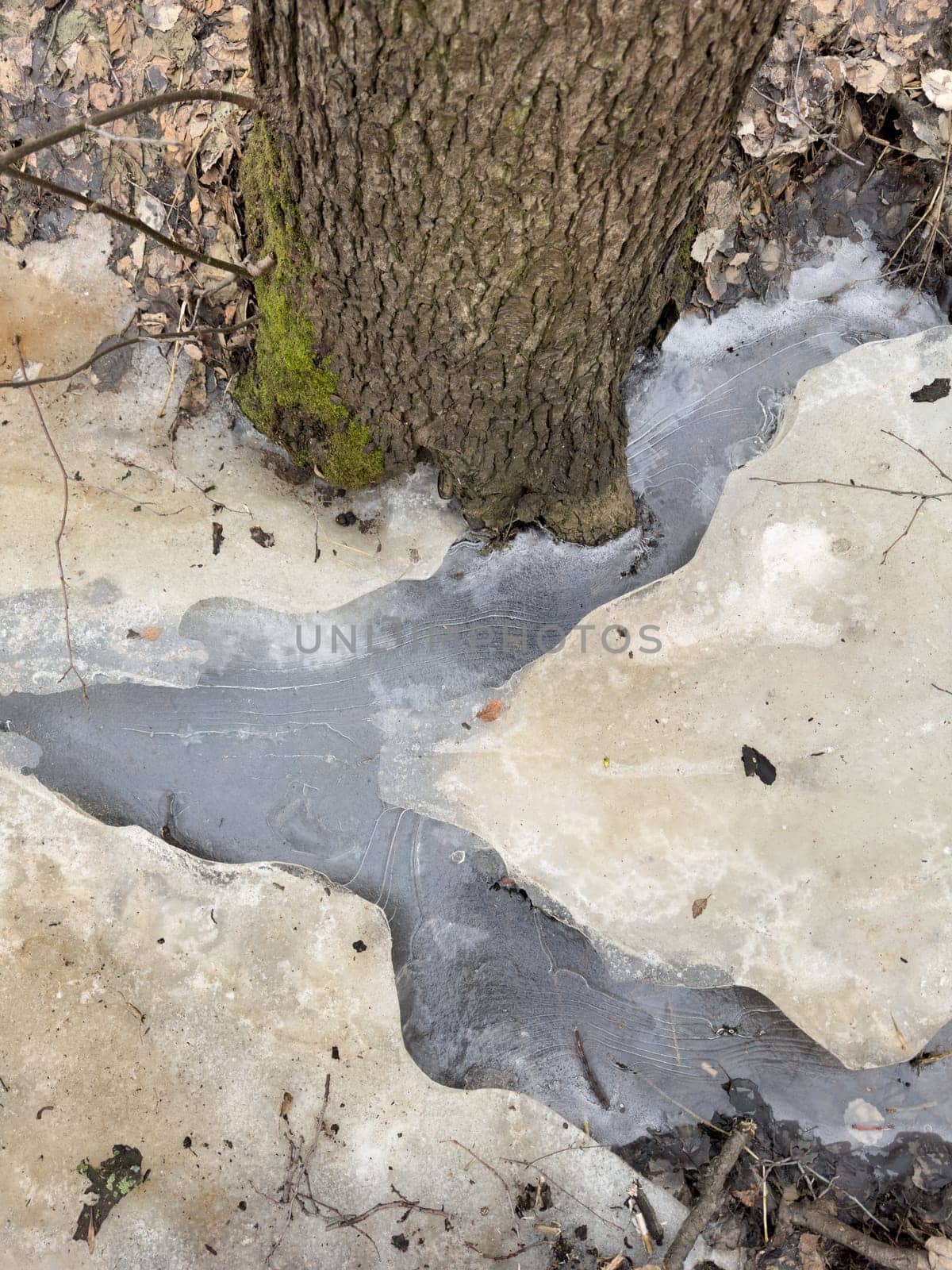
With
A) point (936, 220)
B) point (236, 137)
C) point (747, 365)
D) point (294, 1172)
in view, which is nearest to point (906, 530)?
point (747, 365)

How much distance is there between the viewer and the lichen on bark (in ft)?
7.27

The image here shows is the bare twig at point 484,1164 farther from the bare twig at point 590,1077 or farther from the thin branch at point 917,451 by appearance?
the thin branch at point 917,451

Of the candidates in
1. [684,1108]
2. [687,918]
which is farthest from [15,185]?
[684,1108]

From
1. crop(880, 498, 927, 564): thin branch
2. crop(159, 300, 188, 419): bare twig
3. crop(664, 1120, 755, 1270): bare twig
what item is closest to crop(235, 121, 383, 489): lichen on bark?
crop(159, 300, 188, 419): bare twig

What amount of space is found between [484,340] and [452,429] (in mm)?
433

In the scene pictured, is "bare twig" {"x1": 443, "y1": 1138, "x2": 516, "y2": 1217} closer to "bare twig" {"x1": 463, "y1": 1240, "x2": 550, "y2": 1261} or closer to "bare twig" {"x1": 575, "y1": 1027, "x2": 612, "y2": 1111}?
"bare twig" {"x1": 463, "y1": 1240, "x2": 550, "y2": 1261}

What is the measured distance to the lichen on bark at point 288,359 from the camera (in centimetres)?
222

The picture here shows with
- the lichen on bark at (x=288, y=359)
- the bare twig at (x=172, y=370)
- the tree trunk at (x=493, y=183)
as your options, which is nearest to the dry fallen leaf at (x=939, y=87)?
the tree trunk at (x=493, y=183)

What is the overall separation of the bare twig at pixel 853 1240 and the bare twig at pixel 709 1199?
27cm

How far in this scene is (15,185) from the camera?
115 inches

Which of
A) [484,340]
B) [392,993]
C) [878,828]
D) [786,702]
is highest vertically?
[484,340]

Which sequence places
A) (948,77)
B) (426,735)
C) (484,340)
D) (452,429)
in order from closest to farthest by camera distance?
(484,340) → (452,429) → (948,77) → (426,735)

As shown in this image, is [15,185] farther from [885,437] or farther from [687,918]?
[687,918]

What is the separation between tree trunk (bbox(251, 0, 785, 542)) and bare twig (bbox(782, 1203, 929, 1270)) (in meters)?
2.96
